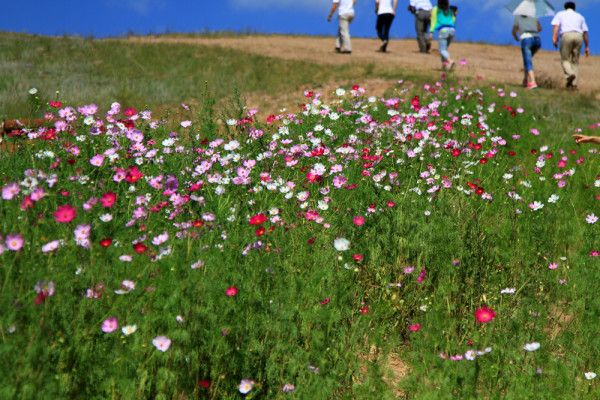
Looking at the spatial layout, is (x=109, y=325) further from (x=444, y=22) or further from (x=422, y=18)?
(x=422, y=18)

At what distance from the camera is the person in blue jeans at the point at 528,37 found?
14.1 m

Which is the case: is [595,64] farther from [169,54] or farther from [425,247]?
[425,247]

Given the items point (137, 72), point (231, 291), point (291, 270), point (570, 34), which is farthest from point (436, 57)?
point (231, 291)

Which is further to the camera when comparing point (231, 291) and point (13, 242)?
point (231, 291)

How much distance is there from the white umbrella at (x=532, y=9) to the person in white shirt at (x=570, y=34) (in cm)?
58

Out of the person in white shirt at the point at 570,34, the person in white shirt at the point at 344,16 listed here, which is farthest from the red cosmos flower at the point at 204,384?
the person in white shirt at the point at 344,16

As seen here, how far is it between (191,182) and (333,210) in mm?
1183

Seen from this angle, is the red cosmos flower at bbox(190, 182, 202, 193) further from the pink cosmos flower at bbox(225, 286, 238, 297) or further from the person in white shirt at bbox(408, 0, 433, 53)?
the person in white shirt at bbox(408, 0, 433, 53)

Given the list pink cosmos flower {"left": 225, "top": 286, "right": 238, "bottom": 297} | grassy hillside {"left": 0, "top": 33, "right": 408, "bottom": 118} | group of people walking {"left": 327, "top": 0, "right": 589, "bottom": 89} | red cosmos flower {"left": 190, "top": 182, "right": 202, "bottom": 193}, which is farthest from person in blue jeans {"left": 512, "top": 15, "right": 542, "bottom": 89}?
pink cosmos flower {"left": 225, "top": 286, "right": 238, "bottom": 297}

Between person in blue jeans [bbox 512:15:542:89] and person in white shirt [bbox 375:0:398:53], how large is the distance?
21.1 feet

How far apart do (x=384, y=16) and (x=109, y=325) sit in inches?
735

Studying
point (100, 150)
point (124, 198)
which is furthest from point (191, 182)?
point (100, 150)

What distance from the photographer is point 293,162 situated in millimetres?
5875

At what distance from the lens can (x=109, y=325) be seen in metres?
3.12
